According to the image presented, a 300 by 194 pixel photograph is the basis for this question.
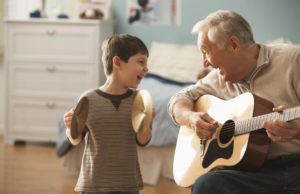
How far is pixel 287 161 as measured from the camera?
82.2 inches

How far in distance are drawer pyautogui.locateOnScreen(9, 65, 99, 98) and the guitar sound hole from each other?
285 cm

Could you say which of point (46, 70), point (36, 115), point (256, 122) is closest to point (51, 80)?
point (46, 70)

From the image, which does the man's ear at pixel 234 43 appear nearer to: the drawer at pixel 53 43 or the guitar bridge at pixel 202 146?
the guitar bridge at pixel 202 146

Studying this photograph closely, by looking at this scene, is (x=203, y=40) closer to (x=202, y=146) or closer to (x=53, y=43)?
(x=202, y=146)

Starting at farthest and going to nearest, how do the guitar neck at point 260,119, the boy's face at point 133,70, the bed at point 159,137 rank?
1. the bed at point 159,137
2. the boy's face at point 133,70
3. the guitar neck at point 260,119

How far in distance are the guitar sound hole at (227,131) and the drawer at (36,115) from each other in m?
2.97

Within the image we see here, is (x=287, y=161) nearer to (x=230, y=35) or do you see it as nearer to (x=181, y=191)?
(x=230, y=35)

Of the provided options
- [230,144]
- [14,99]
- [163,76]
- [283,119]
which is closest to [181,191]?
[163,76]

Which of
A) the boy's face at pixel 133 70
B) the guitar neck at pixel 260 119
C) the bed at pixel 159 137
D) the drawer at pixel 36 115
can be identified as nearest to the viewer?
the guitar neck at pixel 260 119

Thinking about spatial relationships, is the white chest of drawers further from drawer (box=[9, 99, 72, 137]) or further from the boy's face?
the boy's face

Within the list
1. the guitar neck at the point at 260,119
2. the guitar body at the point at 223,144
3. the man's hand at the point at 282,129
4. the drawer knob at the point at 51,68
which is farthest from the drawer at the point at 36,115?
the man's hand at the point at 282,129

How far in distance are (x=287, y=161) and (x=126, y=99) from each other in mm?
563

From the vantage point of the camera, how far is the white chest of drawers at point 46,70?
197 inches

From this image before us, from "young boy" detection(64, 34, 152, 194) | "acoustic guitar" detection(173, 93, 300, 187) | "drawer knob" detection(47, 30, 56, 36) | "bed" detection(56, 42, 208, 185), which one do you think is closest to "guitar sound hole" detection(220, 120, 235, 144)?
"acoustic guitar" detection(173, 93, 300, 187)
